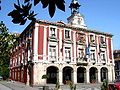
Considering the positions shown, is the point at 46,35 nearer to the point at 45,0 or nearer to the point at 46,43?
the point at 46,43

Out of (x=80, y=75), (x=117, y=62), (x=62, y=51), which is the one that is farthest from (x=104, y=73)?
(x=117, y=62)

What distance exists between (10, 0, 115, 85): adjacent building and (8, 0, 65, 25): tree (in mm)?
27490

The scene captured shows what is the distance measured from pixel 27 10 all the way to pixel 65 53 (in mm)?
31909

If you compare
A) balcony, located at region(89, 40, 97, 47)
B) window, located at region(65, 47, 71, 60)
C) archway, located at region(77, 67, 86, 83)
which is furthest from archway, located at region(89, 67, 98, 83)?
window, located at region(65, 47, 71, 60)

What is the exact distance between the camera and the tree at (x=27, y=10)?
2.46m

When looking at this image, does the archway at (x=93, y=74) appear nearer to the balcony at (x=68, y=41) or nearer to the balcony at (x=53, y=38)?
the balcony at (x=68, y=41)

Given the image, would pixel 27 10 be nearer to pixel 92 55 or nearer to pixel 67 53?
pixel 67 53

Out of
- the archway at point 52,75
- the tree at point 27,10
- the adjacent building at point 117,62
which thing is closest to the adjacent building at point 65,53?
the archway at point 52,75

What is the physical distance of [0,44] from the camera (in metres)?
21.4

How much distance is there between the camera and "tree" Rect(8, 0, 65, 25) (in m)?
2.46

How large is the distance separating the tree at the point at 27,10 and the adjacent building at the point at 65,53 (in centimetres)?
2749

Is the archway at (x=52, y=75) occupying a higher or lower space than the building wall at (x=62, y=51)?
lower

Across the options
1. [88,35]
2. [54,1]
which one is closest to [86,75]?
[88,35]

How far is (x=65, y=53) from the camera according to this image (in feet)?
114
